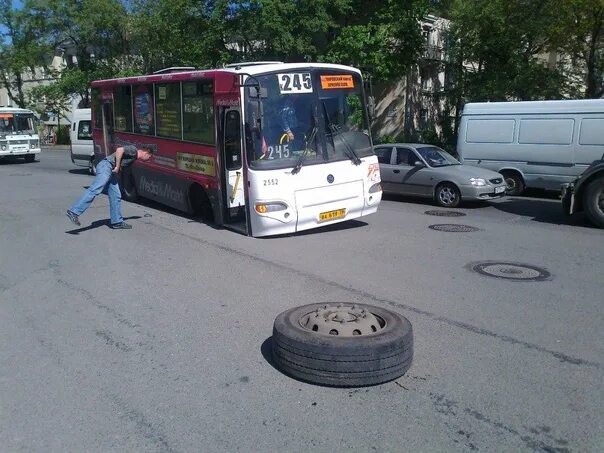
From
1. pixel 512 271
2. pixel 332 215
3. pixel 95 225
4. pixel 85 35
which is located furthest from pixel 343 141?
pixel 85 35

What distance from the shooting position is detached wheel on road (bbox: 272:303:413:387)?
425cm

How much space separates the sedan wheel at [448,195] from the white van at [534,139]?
8.23ft

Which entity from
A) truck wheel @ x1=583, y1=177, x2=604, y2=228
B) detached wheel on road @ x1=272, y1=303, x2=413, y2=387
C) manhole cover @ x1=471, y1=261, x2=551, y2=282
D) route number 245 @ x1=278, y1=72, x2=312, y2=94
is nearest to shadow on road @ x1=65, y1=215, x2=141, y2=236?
route number 245 @ x1=278, y1=72, x2=312, y2=94

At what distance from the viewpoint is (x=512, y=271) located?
772cm

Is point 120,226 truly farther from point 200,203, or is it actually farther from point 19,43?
point 19,43

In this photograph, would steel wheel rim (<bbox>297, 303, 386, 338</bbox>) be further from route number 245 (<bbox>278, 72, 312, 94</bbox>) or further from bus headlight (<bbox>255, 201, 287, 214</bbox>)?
route number 245 (<bbox>278, 72, 312, 94</bbox>)

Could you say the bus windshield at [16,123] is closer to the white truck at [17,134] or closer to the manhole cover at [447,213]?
the white truck at [17,134]

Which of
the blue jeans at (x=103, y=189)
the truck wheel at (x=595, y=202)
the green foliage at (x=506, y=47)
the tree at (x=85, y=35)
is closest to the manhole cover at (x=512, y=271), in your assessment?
the truck wheel at (x=595, y=202)

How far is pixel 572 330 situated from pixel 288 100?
18.6 ft

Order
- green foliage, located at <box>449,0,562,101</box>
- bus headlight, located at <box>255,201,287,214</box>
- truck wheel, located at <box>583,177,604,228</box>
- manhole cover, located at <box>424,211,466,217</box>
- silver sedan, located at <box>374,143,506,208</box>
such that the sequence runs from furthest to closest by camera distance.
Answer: green foliage, located at <box>449,0,562,101</box>
silver sedan, located at <box>374,143,506,208</box>
manhole cover, located at <box>424,211,466,217</box>
truck wheel, located at <box>583,177,604,228</box>
bus headlight, located at <box>255,201,287,214</box>

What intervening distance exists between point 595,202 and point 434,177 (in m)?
3.74

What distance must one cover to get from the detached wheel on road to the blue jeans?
21.8ft

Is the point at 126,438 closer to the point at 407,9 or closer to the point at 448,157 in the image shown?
the point at 448,157

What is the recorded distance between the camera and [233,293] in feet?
22.2
